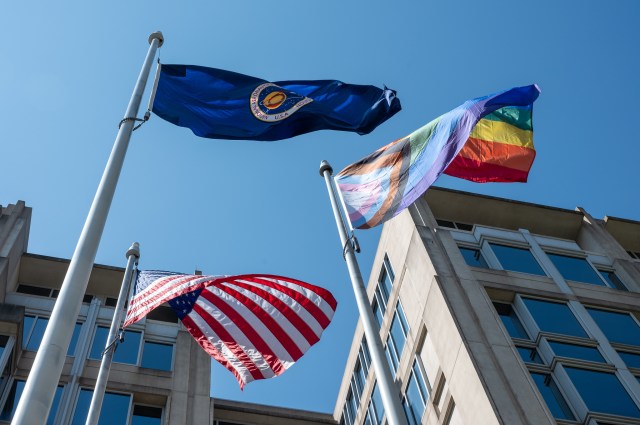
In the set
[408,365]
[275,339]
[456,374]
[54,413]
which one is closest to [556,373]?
[456,374]

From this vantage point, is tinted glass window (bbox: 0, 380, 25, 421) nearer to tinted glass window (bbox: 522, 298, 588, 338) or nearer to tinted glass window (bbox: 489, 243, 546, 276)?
tinted glass window (bbox: 522, 298, 588, 338)

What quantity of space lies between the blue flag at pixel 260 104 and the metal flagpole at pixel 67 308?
415cm

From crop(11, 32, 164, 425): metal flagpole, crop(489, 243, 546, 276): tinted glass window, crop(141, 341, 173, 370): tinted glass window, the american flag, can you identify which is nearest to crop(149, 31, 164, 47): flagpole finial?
crop(11, 32, 164, 425): metal flagpole

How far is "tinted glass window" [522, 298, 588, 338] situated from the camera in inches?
1073

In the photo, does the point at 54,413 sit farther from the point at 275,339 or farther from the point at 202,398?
the point at 275,339

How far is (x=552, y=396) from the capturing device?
23969 mm

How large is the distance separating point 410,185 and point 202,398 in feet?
55.9

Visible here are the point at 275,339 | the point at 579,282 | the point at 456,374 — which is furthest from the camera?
the point at 579,282

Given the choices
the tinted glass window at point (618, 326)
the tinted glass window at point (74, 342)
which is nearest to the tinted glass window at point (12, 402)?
the tinted glass window at point (74, 342)

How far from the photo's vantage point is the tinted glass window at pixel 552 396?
23.1 meters

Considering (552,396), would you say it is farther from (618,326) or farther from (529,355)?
(618,326)

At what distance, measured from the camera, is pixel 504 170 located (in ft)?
59.5

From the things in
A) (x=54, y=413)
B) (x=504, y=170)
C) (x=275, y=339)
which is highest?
(x=54, y=413)

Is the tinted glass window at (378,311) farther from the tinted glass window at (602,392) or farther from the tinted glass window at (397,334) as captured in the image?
the tinted glass window at (602,392)
